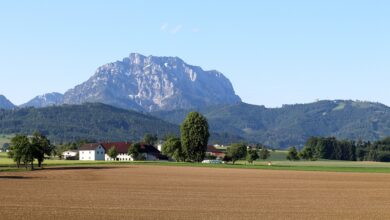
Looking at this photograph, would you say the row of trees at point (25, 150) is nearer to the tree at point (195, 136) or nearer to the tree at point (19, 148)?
the tree at point (19, 148)

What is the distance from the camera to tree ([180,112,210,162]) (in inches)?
6245

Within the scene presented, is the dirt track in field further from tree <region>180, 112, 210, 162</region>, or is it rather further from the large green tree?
tree <region>180, 112, 210, 162</region>

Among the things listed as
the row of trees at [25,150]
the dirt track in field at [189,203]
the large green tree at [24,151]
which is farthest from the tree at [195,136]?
the dirt track in field at [189,203]

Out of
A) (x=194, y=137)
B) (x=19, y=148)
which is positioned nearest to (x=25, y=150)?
(x=19, y=148)

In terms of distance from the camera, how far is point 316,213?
44656mm

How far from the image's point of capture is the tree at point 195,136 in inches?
6245

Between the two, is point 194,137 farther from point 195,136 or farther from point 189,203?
point 189,203

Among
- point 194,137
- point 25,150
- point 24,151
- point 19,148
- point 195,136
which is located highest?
point 195,136

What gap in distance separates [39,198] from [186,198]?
469 inches

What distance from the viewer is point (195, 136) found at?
519 feet

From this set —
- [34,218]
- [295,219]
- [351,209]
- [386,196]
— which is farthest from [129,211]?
[386,196]

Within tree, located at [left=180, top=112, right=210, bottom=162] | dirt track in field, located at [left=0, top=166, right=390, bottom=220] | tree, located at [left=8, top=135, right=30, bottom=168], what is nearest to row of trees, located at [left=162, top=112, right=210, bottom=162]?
tree, located at [left=180, top=112, right=210, bottom=162]

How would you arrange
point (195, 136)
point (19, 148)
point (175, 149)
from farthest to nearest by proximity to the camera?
point (175, 149) < point (195, 136) < point (19, 148)

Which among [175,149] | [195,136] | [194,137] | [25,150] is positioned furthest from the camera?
[175,149]
